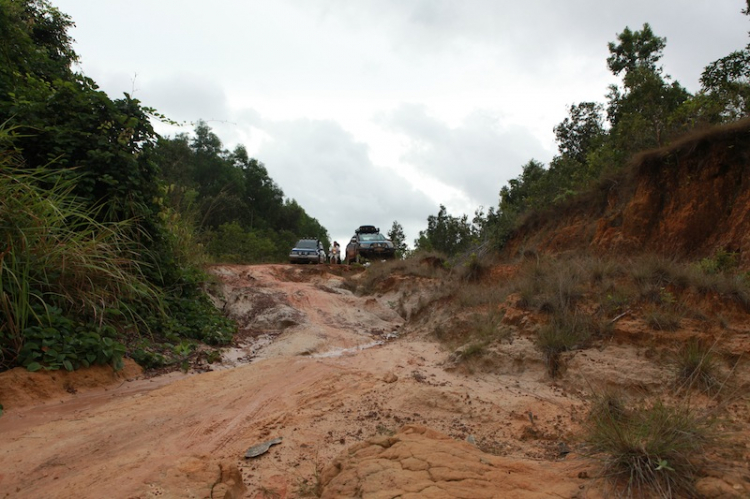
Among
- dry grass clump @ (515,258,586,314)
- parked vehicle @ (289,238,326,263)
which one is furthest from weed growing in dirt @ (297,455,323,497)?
parked vehicle @ (289,238,326,263)

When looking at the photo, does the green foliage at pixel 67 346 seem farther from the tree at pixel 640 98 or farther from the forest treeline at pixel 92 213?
the tree at pixel 640 98

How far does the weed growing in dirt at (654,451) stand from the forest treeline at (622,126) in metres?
9.09

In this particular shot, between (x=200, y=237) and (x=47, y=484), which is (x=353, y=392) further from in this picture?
(x=200, y=237)

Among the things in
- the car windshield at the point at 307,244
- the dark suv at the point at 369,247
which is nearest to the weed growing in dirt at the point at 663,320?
the dark suv at the point at 369,247

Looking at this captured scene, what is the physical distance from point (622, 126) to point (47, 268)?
15127 mm

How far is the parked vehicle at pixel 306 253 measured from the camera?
20.2 m

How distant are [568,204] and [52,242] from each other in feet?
38.5

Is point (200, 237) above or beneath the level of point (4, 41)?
beneath

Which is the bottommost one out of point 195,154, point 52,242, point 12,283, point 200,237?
point 12,283

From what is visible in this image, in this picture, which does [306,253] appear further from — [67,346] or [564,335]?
[564,335]

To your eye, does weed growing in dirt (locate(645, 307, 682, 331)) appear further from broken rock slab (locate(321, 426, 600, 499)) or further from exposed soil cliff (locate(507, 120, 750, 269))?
exposed soil cliff (locate(507, 120, 750, 269))

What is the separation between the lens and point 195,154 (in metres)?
45.2

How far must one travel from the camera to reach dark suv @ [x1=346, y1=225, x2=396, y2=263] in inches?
795

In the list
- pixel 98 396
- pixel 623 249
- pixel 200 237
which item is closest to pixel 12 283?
pixel 98 396
